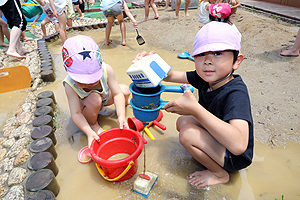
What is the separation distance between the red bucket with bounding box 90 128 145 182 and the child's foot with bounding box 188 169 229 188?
0.47 meters

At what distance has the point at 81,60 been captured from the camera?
1.43 metres

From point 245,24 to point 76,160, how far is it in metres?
5.03

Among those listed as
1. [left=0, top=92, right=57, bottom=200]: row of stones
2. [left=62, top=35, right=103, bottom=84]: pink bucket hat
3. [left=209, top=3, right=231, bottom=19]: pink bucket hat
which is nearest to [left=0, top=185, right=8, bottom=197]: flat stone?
[left=0, top=92, right=57, bottom=200]: row of stones

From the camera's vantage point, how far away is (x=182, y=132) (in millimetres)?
1406

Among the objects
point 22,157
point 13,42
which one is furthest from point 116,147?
Result: point 13,42

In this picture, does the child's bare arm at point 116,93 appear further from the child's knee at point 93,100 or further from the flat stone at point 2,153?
the flat stone at point 2,153

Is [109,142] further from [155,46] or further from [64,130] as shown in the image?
[155,46]

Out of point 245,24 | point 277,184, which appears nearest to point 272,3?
point 245,24

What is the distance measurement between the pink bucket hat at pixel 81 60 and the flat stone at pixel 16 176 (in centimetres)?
80

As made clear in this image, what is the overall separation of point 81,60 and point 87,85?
239 millimetres

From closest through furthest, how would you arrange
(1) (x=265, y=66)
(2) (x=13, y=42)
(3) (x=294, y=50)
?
1. (1) (x=265, y=66)
2. (3) (x=294, y=50)
3. (2) (x=13, y=42)

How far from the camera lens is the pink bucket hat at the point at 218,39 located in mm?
1076

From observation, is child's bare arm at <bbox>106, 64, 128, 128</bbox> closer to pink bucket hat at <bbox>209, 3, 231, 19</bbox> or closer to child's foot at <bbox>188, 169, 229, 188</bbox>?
child's foot at <bbox>188, 169, 229, 188</bbox>

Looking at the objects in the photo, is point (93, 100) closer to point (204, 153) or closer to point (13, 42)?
point (204, 153)
